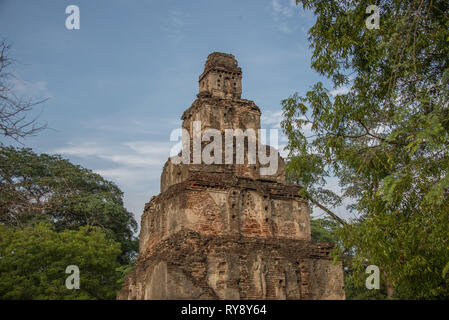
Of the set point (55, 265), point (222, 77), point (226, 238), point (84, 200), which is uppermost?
point (222, 77)

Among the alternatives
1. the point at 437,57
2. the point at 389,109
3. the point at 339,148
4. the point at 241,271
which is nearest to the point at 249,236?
the point at 241,271

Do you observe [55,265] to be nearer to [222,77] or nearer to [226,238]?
[226,238]

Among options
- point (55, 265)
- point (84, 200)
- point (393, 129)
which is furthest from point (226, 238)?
point (84, 200)

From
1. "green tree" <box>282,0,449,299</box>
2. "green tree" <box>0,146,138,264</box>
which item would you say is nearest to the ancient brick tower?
"green tree" <box>282,0,449,299</box>

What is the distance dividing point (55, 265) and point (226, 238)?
10195 mm

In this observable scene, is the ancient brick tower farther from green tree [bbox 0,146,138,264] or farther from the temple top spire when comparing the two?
green tree [bbox 0,146,138,264]

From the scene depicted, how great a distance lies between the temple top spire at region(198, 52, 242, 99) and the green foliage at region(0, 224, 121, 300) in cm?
882

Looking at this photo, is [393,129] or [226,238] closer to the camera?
[393,129]

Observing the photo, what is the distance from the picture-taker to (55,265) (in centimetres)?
2167

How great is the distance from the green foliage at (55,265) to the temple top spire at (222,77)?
8.82 meters

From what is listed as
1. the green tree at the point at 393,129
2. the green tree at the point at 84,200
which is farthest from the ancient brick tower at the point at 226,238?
the green tree at the point at 84,200

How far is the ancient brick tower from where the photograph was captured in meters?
14.5

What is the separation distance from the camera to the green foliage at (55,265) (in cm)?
1992
